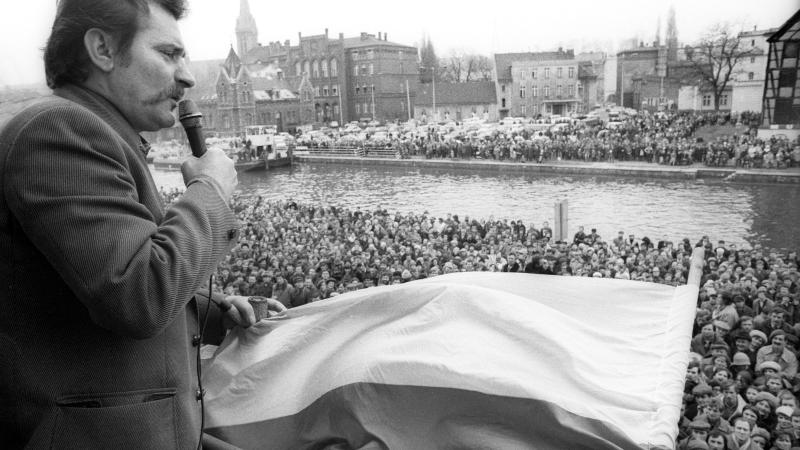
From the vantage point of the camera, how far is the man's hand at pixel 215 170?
1099 millimetres

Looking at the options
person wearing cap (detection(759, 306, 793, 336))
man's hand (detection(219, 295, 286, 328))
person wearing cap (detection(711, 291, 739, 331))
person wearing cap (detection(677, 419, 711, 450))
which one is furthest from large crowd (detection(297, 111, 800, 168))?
man's hand (detection(219, 295, 286, 328))

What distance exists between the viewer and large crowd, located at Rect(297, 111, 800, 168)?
71.9 ft

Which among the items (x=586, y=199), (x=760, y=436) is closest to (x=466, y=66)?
(x=586, y=199)

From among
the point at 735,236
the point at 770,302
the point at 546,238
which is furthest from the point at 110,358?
the point at 735,236

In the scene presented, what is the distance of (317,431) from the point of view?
1281 mm

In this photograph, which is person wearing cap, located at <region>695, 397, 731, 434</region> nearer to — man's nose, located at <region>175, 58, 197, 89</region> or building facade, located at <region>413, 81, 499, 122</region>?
man's nose, located at <region>175, 58, 197, 89</region>

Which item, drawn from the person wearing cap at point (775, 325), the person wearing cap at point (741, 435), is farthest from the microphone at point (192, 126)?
the person wearing cap at point (775, 325)

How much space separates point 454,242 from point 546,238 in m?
2.11

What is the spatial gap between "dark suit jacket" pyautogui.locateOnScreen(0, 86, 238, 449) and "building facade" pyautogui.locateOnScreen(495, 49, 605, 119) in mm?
45352

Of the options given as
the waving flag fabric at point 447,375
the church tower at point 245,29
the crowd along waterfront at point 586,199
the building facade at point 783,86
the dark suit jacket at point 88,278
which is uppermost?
the church tower at point 245,29

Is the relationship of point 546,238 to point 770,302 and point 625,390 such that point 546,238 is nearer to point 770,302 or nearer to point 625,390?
point 770,302

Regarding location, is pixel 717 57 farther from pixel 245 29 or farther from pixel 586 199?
pixel 245 29

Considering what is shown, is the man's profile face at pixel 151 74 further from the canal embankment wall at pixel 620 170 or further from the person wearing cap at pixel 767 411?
the canal embankment wall at pixel 620 170

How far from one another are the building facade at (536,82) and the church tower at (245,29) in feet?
89.7
